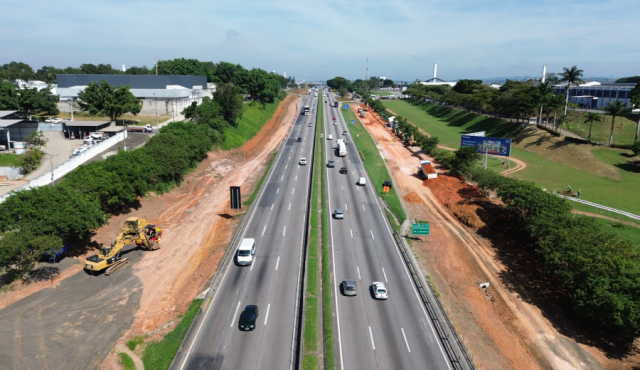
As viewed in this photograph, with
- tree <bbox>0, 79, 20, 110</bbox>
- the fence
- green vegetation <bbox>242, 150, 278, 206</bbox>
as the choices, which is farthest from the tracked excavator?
tree <bbox>0, 79, 20, 110</bbox>

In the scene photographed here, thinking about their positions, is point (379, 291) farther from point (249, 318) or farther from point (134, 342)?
point (134, 342)

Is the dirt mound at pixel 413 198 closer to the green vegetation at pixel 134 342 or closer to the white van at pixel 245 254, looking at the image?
the white van at pixel 245 254

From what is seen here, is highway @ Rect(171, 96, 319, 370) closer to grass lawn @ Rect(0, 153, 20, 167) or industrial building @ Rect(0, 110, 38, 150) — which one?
grass lawn @ Rect(0, 153, 20, 167)

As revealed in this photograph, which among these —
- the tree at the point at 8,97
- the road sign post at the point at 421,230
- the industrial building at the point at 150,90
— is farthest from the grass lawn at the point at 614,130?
the tree at the point at 8,97

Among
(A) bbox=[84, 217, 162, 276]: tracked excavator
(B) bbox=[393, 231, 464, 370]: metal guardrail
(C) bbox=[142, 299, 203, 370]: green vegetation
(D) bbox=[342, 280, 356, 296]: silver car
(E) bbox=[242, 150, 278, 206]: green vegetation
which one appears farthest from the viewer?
(E) bbox=[242, 150, 278, 206]: green vegetation

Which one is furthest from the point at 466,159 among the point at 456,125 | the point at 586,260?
the point at 456,125

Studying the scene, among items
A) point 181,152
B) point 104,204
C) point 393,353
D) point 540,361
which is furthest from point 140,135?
point 540,361
